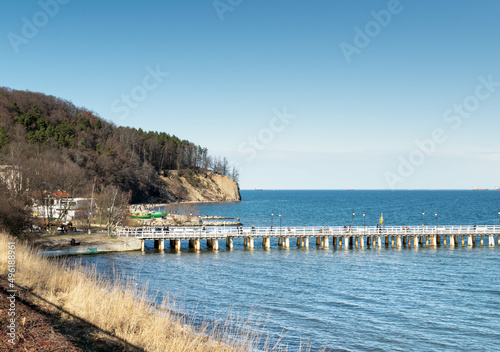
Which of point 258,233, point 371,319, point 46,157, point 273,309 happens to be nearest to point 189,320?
point 273,309

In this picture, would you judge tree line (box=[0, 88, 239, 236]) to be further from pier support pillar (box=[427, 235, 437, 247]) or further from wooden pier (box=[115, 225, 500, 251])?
pier support pillar (box=[427, 235, 437, 247])

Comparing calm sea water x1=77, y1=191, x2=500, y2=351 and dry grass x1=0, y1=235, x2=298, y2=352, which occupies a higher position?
dry grass x1=0, y1=235, x2=298, y2=352

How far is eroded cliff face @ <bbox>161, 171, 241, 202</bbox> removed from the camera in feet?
550

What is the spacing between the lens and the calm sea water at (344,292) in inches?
866

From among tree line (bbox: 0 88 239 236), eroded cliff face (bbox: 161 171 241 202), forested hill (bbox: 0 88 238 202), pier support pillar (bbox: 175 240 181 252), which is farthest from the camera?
eroded cliff face (bbox: 161 171 241 202)

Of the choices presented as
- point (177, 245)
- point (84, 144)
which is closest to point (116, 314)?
point (177, 245)

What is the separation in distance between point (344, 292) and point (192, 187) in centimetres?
15146

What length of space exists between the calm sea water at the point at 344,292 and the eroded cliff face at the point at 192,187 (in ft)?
376

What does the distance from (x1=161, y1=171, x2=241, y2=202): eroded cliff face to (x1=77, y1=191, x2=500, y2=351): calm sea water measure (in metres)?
115

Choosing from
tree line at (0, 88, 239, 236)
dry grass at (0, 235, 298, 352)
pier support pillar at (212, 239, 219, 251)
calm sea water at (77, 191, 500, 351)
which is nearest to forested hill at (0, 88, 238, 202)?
tree line at (0, 88, 239, 236)

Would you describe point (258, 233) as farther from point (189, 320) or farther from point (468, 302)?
point (189, 320)

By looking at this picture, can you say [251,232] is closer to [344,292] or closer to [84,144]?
[344,292]

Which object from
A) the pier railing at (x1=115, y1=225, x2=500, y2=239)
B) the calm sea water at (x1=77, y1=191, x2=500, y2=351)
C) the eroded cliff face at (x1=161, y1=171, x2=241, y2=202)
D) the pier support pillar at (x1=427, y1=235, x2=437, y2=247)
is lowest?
the calm sea water at (x1=77, y1=191, x2=500, y2=351)

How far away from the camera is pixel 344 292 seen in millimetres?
31953
